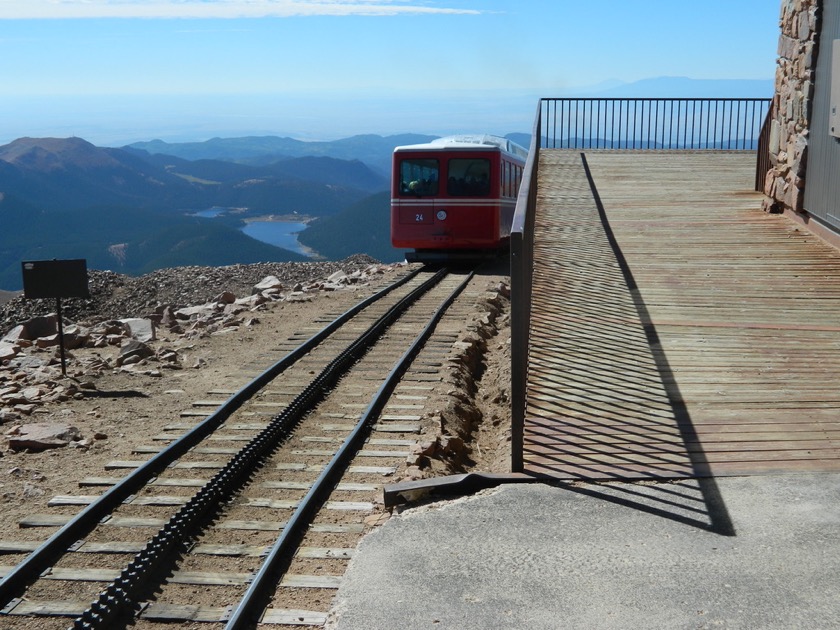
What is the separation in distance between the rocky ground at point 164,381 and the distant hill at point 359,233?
14189cm

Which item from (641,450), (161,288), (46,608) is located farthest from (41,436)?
(161,288)

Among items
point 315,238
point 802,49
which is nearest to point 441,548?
point 802,49

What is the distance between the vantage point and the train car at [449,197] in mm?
21547

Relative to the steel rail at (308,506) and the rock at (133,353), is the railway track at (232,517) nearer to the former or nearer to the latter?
the steel rail at (308,506)

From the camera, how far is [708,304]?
9883 millimetres

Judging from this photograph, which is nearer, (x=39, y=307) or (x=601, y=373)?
(x=601, y=373)

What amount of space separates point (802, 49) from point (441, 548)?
9.57m

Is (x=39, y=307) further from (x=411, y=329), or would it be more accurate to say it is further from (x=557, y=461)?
(x=557, y=461)

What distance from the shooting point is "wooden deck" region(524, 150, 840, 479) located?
6.25 m

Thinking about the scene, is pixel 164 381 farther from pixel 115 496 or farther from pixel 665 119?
pixel 665 119

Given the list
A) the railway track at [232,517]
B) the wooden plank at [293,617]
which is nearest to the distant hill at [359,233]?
the railway track at [232,517]

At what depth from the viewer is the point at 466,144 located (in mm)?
21781

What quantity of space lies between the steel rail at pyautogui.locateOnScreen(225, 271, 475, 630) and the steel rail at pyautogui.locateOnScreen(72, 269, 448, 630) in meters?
0.60

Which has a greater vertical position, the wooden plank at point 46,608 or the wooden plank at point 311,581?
the wooden plank at point 311,581
